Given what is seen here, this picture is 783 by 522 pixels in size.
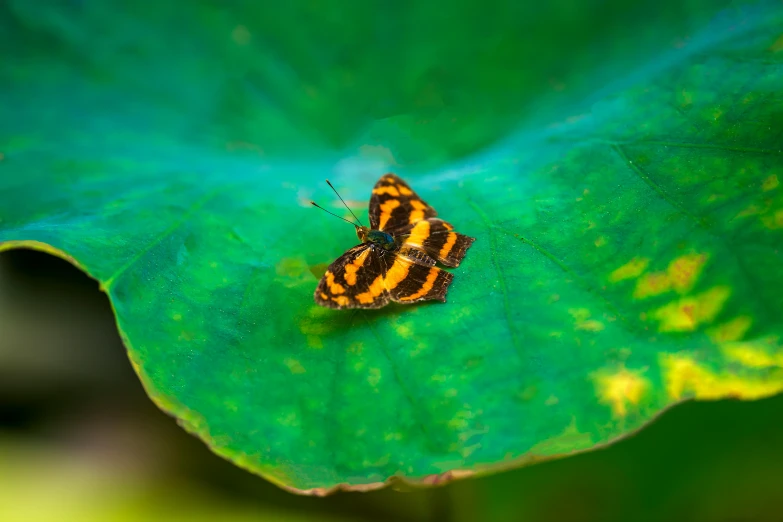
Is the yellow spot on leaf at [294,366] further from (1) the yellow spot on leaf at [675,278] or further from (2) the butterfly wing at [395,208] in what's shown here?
(1) the yellow spot on leaf at [675,278]

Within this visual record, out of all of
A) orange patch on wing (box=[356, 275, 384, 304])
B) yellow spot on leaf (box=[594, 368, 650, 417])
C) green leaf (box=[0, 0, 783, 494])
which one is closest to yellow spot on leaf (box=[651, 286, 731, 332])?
green leaf (box=[0, 0, 783, 494])

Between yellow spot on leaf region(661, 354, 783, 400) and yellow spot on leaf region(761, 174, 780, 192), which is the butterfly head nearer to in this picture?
yellow spot on leaf region(661, 354, 783, 400)

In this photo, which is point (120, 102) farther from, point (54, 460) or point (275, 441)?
point (275, 441)

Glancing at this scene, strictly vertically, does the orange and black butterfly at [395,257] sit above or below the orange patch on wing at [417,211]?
below

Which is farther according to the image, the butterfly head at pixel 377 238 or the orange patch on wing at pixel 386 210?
Result: the orange patch on wing at pixel 386 210

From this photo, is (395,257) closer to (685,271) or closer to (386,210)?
(386,210)

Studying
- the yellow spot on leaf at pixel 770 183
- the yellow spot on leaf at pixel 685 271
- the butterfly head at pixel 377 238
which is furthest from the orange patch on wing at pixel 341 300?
the yellow spot on leaf at pixel 770 183

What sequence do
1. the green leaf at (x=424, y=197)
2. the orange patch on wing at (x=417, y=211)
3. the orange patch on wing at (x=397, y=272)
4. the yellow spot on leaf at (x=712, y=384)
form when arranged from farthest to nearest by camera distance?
1. the orange patch on wing at (x=417, y=211)
2. the orange patch on wing at (x=397, y=272)
3. the green leaf at (x=424, y=197)
4. the yellow spot on leaf at (x=712, y=384)
